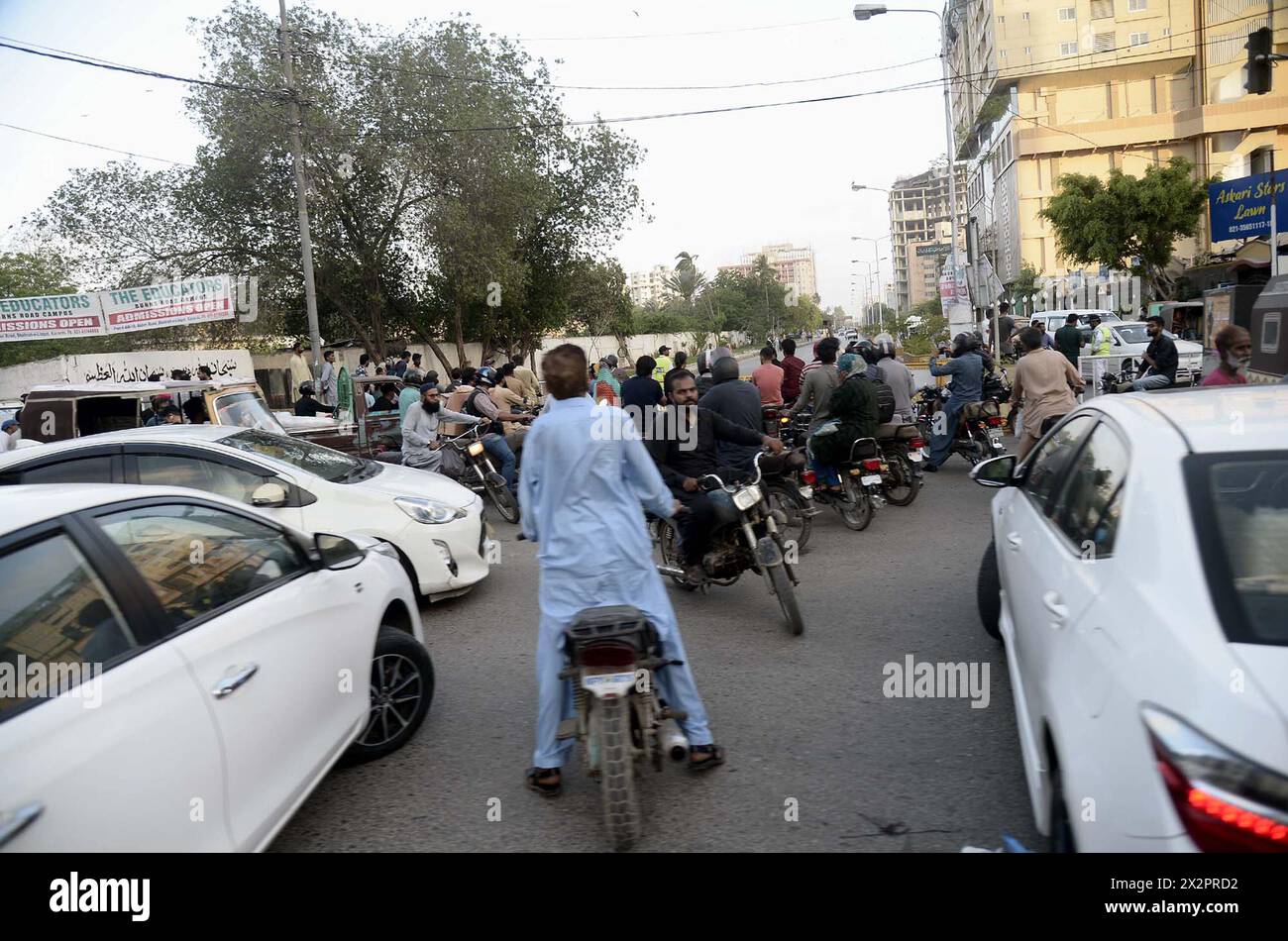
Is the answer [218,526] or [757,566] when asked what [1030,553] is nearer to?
[757,566]

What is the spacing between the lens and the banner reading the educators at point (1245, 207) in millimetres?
23500

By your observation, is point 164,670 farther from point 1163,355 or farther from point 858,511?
point 1163,355

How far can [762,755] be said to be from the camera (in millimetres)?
4484

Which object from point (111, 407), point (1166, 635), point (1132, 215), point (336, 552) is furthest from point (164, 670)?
point (1132, 215)

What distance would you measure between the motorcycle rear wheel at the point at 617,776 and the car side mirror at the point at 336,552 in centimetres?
138

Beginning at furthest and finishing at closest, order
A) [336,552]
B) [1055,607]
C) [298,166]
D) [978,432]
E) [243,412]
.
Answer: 1. [298,166]
2. [978,432]
3. [243,412]
4. [336,552]
5. [1055,607]

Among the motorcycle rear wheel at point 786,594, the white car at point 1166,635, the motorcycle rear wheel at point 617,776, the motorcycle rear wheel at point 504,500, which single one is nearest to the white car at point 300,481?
the motorcycle rear wheel at point 786,594

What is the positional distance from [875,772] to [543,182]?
29.5 m

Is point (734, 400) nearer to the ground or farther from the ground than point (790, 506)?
farther from the ground

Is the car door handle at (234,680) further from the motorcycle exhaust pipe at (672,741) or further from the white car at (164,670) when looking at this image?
the motorcycle exhaust pipe at (672,741)

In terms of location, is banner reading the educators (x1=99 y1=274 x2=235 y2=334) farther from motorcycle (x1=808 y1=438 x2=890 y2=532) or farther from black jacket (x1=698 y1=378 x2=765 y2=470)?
black jacket (x1=698 y1=378 x2=765 y2=470)

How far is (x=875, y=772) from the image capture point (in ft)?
13.8

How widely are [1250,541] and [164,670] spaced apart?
3.04 m
